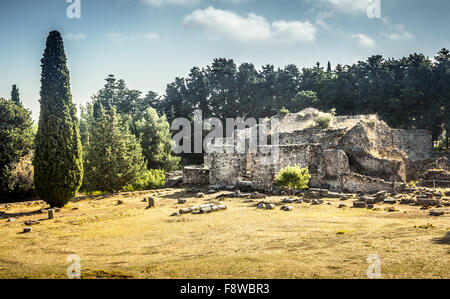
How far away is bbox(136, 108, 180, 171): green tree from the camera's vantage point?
30531 mm

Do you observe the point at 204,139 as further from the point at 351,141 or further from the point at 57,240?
the point at 57,240

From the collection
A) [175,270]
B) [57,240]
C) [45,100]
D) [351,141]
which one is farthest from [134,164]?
[175,270]

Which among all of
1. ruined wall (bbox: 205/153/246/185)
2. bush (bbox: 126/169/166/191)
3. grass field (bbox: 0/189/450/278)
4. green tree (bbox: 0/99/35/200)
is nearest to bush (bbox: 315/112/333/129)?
ruined wall (bbox: 205/153/246/185)

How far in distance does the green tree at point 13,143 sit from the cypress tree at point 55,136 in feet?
21.1

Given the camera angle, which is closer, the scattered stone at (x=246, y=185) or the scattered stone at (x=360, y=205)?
the scattered stone at (x=360, y=205)

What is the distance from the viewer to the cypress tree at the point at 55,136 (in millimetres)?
14711

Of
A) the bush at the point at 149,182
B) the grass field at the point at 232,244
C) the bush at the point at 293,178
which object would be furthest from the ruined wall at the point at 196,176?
the grass field at the point at 232,244

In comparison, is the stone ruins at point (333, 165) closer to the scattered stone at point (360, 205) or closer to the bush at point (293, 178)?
the bush at point (293, 178)

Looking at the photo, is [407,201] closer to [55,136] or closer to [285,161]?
[285,161]

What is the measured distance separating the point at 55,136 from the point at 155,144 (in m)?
16.1

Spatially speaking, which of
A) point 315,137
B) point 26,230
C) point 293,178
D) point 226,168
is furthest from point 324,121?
point 26,230

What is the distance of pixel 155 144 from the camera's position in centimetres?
3100

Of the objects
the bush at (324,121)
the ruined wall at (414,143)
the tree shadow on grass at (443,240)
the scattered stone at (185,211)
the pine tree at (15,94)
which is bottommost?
the scattered stone at (185,211)

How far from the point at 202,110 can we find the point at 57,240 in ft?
129
